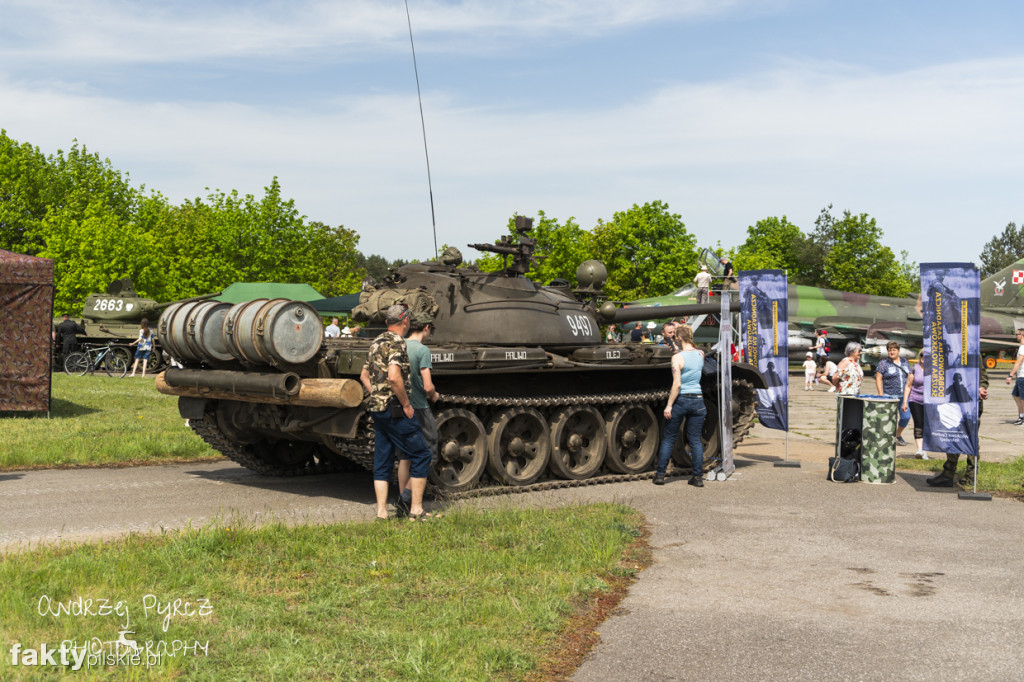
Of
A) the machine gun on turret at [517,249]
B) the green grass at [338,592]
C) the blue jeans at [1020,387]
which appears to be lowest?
the green grass at [338,592]

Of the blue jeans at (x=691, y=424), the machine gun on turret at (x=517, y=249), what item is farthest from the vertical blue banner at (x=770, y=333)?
the machine gun on turret at (x=517, y=249)

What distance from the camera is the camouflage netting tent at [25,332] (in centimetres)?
1795

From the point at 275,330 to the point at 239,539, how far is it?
2896mm

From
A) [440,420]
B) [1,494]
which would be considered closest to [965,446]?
[440,420]

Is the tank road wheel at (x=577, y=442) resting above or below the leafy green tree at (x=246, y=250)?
below

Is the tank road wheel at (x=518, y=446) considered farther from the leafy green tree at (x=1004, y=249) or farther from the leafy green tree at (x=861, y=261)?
the leafy green tree at (x=1004, y=249)

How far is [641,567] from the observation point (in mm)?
7660

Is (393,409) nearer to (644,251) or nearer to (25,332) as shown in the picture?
A: (25,332)

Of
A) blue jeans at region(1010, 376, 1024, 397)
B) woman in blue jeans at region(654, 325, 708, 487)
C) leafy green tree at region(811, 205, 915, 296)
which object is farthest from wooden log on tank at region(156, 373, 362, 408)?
leafy green tree at region(811, 205, 915, 296)

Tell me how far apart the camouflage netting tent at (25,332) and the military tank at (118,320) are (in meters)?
15.5

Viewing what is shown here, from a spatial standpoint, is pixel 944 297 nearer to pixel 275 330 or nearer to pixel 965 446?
pixel 965 446

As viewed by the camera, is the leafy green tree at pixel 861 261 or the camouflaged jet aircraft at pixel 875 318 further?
the leafy green tree at pixel 861 261

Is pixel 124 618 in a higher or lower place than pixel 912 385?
lower

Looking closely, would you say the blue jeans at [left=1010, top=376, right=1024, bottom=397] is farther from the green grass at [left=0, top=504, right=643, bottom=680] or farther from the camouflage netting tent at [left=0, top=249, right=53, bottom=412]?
the camouflage netting tent at [left=0, top=249, right=53, bottom=412]
